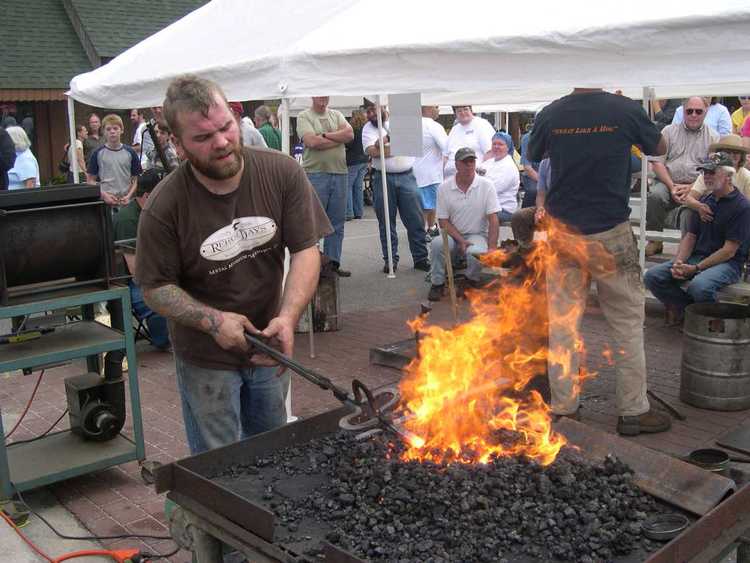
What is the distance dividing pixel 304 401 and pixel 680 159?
560 centimetres

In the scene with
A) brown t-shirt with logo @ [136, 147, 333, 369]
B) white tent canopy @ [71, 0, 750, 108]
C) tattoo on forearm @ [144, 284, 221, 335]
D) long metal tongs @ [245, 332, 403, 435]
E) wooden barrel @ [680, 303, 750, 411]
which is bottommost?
wooden barrel @ [680, 303, 750, 411]

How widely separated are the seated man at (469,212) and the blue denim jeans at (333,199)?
3.75 ft

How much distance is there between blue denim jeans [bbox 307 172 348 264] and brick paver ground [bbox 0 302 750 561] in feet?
3.10

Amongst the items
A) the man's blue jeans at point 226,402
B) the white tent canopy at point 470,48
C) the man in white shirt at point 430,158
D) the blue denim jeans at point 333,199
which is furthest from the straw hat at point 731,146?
the man's blue jeans at point 226,402

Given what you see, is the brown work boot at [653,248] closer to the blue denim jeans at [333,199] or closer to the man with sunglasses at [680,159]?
the man with sunglasses at [680,159]

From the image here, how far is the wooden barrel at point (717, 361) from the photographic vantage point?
5.28 metres

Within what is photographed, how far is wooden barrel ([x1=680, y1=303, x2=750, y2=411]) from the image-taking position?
17.3ft

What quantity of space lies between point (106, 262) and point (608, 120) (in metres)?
3.12


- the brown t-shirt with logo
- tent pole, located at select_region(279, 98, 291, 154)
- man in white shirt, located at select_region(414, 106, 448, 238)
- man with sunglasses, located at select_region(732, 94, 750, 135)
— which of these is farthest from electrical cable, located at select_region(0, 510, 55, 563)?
man with sunglasses, located at select_region(732, 94, 750, 135)

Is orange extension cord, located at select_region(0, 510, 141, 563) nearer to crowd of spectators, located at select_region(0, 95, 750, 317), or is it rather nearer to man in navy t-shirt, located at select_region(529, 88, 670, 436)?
man in navy t-shirt, located at select_region(529, 88, 670, 436)

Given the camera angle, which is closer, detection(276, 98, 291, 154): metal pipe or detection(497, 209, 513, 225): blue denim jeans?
detection(276, 98, 291, 154): metal pipe

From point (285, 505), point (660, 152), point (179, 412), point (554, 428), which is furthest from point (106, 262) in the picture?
point (660, 152)

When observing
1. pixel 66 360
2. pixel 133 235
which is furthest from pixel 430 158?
pixel 66 360

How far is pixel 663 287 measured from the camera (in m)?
6.95
